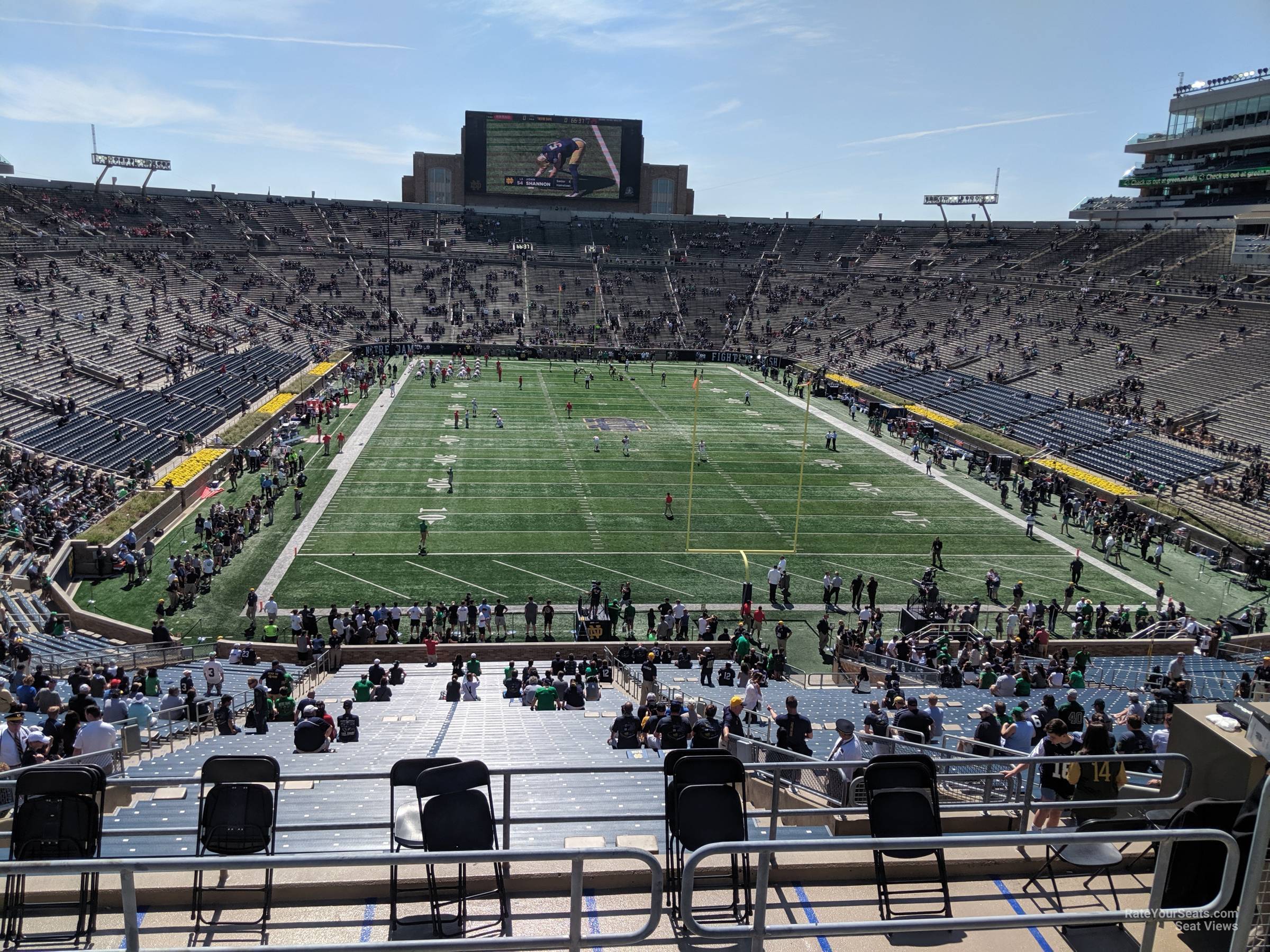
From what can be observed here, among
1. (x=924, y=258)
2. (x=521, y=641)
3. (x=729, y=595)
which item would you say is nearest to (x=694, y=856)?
(x=521, y=641)

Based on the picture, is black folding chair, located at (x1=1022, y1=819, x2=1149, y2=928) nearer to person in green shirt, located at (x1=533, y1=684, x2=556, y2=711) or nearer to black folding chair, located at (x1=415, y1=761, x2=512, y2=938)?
black folding chair, located at (x1=415, y1=761, x2=512, y2=938)

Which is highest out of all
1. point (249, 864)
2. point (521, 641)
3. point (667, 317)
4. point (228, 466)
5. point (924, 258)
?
point (924, 258)

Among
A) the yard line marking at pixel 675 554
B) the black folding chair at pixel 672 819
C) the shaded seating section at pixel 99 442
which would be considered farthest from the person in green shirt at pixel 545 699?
the shaded seating section at pixel 99 442

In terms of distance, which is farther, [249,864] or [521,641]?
[521,641]

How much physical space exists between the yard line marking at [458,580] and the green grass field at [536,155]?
65984 millimetres

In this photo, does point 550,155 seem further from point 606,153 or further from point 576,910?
point 576,910

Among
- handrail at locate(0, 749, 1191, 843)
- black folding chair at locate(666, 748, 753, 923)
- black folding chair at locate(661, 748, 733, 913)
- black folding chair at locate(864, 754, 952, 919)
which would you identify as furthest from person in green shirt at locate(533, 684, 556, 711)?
black folding chair at locate(864, 754, 952, 919)

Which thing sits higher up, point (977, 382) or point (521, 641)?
point (977, 382)

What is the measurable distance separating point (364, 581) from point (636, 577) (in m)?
6.75

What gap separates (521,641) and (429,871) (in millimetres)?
16425

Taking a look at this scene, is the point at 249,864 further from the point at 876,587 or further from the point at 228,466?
the point at 228,466

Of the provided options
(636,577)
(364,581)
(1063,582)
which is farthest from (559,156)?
(1063,582)

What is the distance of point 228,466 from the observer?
104 feet

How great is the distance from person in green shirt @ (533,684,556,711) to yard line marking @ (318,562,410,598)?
8381 mm
